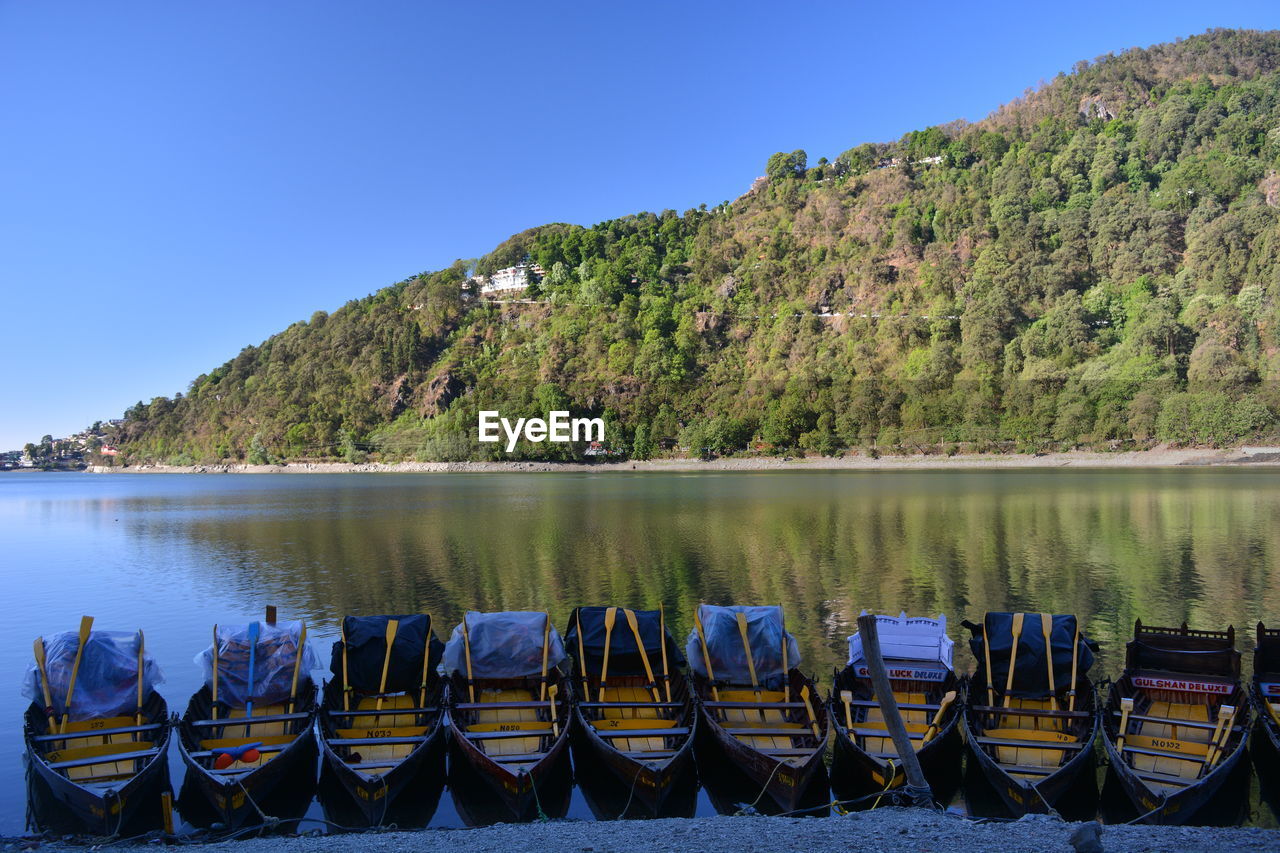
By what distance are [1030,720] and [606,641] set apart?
27.1ft

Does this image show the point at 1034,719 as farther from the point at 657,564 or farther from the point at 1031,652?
the point at 657,564

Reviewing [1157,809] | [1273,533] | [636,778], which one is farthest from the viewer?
[1273,533]

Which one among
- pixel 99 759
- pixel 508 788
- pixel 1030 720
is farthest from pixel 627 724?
pixel 99 759

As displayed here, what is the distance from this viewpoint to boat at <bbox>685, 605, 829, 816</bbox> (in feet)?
45.1

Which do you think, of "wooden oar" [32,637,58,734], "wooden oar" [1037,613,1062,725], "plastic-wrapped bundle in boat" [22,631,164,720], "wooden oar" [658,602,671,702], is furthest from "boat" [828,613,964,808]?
"wooden oar" [32,637,58,734]

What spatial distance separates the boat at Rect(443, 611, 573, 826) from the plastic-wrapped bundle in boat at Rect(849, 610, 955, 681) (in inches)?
242

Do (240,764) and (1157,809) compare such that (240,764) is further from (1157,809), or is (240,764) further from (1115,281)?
(1115,281)

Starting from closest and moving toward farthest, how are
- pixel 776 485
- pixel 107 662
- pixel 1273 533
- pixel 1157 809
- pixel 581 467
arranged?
pixel 1157 809
pixel 107 662
pixel 1273 533
pixel 776 485
pixel 581 467

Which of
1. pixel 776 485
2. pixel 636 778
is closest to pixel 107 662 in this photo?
pixel 636 778

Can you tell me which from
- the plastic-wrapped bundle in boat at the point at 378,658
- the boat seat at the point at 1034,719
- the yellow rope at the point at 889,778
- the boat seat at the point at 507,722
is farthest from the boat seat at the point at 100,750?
the boat seat at the point at 1034,719

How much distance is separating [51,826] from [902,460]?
156777 millimetres

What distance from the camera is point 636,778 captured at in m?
13.6

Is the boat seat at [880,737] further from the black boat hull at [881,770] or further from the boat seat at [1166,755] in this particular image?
the boat seat at [1166,755]

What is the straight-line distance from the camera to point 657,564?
40969 mm
